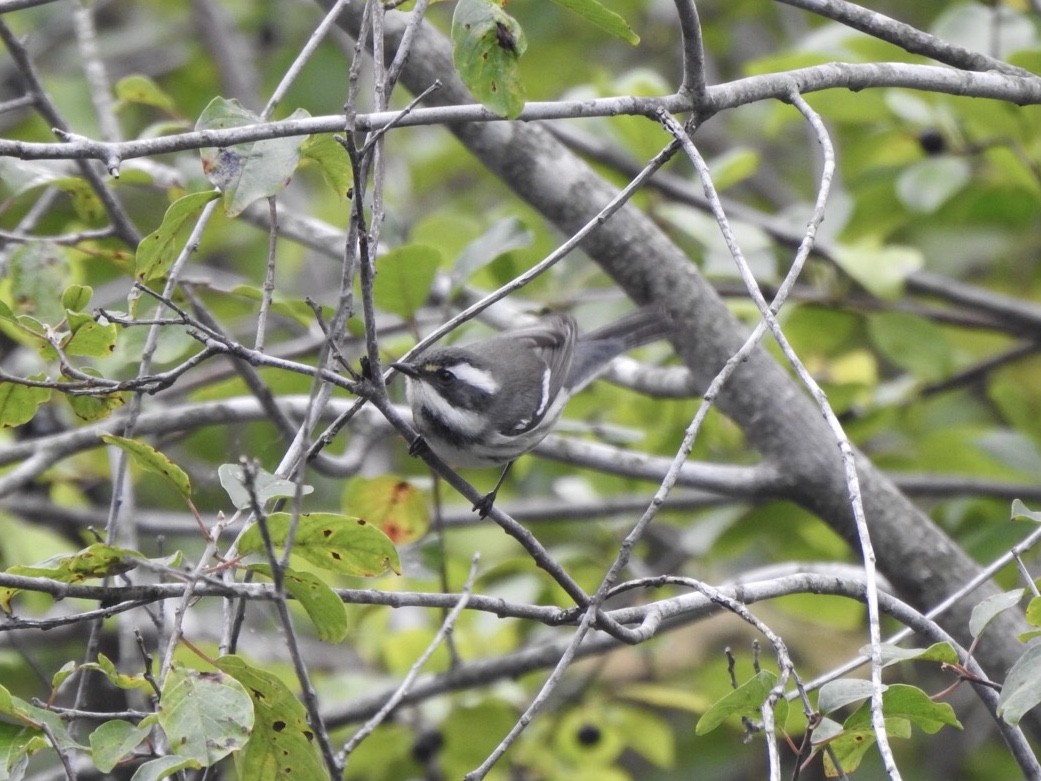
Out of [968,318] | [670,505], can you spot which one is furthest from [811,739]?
[968,318]

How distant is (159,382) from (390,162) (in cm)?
515

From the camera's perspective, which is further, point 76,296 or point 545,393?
point 545,393

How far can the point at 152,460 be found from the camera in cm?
237

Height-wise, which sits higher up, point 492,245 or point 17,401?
point 492,245

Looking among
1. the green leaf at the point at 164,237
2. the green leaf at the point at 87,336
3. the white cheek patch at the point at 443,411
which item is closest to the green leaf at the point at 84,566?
the green leaf at the point at 87,336

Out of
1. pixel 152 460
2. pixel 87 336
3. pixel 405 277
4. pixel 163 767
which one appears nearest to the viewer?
pixel 163 767

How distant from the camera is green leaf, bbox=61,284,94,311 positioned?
2553 millimetres

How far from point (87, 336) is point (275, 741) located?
952 mm

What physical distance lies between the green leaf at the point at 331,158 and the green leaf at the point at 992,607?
1627 millimetres

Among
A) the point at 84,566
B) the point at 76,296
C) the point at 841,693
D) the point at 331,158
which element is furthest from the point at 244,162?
the point at 841,693

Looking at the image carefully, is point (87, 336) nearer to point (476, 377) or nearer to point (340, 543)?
point (340, 543)

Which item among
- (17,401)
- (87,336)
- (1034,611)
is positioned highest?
(87,336)

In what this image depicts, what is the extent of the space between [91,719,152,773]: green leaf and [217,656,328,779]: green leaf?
201mm

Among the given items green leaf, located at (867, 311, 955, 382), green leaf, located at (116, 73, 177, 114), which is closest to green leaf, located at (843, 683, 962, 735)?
green leaf, located at (867, 311, 955, 382)
